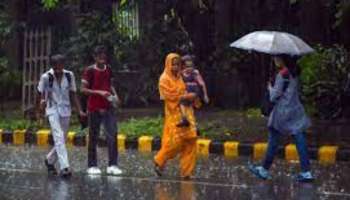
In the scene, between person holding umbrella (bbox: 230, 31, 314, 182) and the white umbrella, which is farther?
the white umbrella

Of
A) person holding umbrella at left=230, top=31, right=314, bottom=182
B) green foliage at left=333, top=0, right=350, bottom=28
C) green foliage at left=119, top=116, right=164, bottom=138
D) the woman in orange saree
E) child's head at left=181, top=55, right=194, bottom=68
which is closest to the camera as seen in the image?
person holding umbrella at left=230, top=31, right=314, bottom=182

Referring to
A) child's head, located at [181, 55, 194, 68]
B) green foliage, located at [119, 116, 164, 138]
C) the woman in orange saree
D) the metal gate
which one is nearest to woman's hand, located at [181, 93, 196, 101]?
the woman in orange saree

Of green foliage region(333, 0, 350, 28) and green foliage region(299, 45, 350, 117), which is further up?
green foliage region(333, 0, 350, 28)

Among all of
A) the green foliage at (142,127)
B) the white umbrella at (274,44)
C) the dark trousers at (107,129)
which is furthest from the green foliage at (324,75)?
the dark trousers at (107,129)

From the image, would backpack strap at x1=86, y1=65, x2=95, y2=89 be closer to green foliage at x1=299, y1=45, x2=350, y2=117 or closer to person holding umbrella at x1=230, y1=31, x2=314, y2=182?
person holding umbrella at x1=230, y1=31, x2=314, y2=182

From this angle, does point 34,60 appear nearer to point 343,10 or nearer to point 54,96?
point 343,10

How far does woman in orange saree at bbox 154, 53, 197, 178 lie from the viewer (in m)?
10.7

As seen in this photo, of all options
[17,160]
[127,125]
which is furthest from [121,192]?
[127,125]

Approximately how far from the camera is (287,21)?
20.2 metres

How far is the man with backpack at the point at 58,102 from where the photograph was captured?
36.8 feet

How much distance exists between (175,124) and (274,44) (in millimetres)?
1538

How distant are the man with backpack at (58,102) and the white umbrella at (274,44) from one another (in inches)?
88.9

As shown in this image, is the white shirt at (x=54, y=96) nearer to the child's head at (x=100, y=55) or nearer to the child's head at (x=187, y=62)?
the child's head at (x=100, y=55)

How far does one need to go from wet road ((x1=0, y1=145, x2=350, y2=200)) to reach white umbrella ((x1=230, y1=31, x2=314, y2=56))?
61.6 inches
